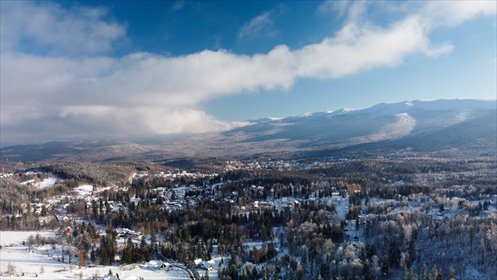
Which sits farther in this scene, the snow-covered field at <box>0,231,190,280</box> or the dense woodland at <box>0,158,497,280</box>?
the snow-covered field at <box>0,231,190,280</box>

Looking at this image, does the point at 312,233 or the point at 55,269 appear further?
the point at 312,233

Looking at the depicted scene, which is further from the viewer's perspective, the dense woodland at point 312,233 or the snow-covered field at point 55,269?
the snow-covered field at point 55,269

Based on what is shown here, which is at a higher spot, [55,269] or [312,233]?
[312,233]

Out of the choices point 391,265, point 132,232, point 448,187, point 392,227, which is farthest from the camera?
point 448,187

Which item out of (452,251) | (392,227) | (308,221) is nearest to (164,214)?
(308,221)

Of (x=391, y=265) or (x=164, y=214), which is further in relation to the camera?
(x=164, y=214)

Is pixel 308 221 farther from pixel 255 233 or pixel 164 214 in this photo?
pixel 164 214

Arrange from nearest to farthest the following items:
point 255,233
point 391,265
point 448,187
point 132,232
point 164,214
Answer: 1. point 391,265
2. point 255,233
3. point 132,232
4. point 164,214
5. point 448,187
